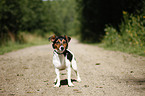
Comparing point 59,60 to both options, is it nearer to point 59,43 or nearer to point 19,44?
point 59,43

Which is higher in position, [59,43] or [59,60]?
[59,43]

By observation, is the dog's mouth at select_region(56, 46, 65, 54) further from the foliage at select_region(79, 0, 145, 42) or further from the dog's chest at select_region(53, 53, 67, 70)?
the foliage at select_region(79, 0, 145, 42)

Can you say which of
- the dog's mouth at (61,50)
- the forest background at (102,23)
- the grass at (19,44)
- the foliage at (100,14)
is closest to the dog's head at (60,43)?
the dog's mouth at (61,50)

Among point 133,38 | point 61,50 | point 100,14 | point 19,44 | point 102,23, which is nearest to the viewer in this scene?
point 61,50

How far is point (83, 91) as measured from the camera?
3572 mm

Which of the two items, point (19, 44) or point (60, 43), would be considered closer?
point (60, 43)

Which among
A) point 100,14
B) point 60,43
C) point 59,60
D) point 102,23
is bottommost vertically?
point 59,60

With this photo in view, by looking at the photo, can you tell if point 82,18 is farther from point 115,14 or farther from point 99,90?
point 99,90

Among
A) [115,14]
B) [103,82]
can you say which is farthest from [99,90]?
[115,14]

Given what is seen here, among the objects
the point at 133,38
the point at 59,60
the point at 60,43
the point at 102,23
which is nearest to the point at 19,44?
the point at 102,23

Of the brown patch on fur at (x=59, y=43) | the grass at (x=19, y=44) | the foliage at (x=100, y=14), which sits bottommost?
the grass at (x=19, y=44)

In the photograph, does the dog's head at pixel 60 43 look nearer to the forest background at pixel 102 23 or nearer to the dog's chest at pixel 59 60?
the dog's chest at pixel 59 60

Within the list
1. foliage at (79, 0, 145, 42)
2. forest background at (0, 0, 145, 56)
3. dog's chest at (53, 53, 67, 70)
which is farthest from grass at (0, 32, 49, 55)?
dog's chest at (53, 53, 67, 70)

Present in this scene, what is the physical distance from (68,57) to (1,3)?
13.6 meters
